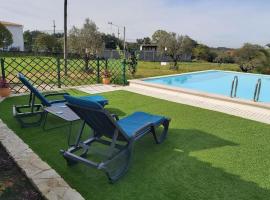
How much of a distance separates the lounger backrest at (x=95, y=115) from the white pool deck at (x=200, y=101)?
415cm

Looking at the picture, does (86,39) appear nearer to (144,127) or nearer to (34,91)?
(34,91)

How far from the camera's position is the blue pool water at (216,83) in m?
11.1

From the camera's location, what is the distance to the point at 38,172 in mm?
3107

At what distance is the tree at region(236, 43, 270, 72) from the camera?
17.8m

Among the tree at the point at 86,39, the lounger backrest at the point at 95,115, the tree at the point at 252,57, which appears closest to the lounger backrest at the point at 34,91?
the lounger backrest at the point at 95,115

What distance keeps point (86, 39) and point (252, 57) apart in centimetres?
1311

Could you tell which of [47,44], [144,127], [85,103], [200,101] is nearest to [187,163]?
[144,127]

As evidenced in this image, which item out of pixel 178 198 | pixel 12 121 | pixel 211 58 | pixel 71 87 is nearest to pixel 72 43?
pixel 71 87

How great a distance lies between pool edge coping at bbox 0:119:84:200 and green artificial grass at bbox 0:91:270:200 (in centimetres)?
12

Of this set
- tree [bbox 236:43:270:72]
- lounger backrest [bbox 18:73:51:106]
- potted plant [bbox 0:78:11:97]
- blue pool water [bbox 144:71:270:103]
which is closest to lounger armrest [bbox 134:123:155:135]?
lounger backrest [bbox 18:73:51:106]

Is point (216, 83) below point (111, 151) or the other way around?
below

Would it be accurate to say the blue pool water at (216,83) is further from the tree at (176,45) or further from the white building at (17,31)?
the white building at (17,31)

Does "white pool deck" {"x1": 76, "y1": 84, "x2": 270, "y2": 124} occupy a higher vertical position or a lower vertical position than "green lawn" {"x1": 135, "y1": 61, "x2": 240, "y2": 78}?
lower

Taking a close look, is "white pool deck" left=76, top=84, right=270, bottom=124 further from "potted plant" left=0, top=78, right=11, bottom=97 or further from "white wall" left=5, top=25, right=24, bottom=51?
"white wall" left=5, top=25, right=24, bottom=51
